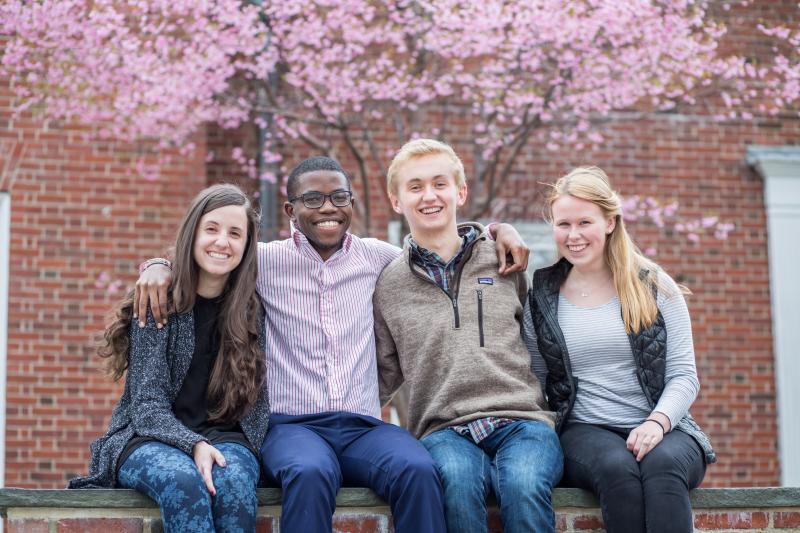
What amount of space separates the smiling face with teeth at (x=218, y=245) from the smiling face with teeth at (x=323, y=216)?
27 centimetres

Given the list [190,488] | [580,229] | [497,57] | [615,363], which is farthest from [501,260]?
[497,57]

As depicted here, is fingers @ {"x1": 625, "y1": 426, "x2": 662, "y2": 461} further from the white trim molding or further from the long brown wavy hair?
the white trim molding

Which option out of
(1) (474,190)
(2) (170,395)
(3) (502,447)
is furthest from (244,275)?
(1) (474,190)

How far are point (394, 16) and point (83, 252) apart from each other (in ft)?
8.64

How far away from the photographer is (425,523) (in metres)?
3.11

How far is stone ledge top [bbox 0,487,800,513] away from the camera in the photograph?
3193mm

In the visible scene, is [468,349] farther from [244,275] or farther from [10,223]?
[10,223]

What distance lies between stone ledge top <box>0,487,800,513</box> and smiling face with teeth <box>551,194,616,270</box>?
849 mm

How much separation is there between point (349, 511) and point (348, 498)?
47 mm

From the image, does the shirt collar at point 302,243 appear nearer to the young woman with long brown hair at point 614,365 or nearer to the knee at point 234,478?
the young woman with long brown hair at point 614,365

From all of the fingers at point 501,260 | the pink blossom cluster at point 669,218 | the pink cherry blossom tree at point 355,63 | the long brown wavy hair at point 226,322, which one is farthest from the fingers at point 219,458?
the pink blossom cluster at point 669,218

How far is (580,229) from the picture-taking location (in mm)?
3711

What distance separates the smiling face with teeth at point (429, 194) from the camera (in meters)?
3.79

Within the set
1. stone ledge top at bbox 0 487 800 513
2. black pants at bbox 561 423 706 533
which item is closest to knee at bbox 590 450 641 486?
black pants at bbox 561 423 706 533
